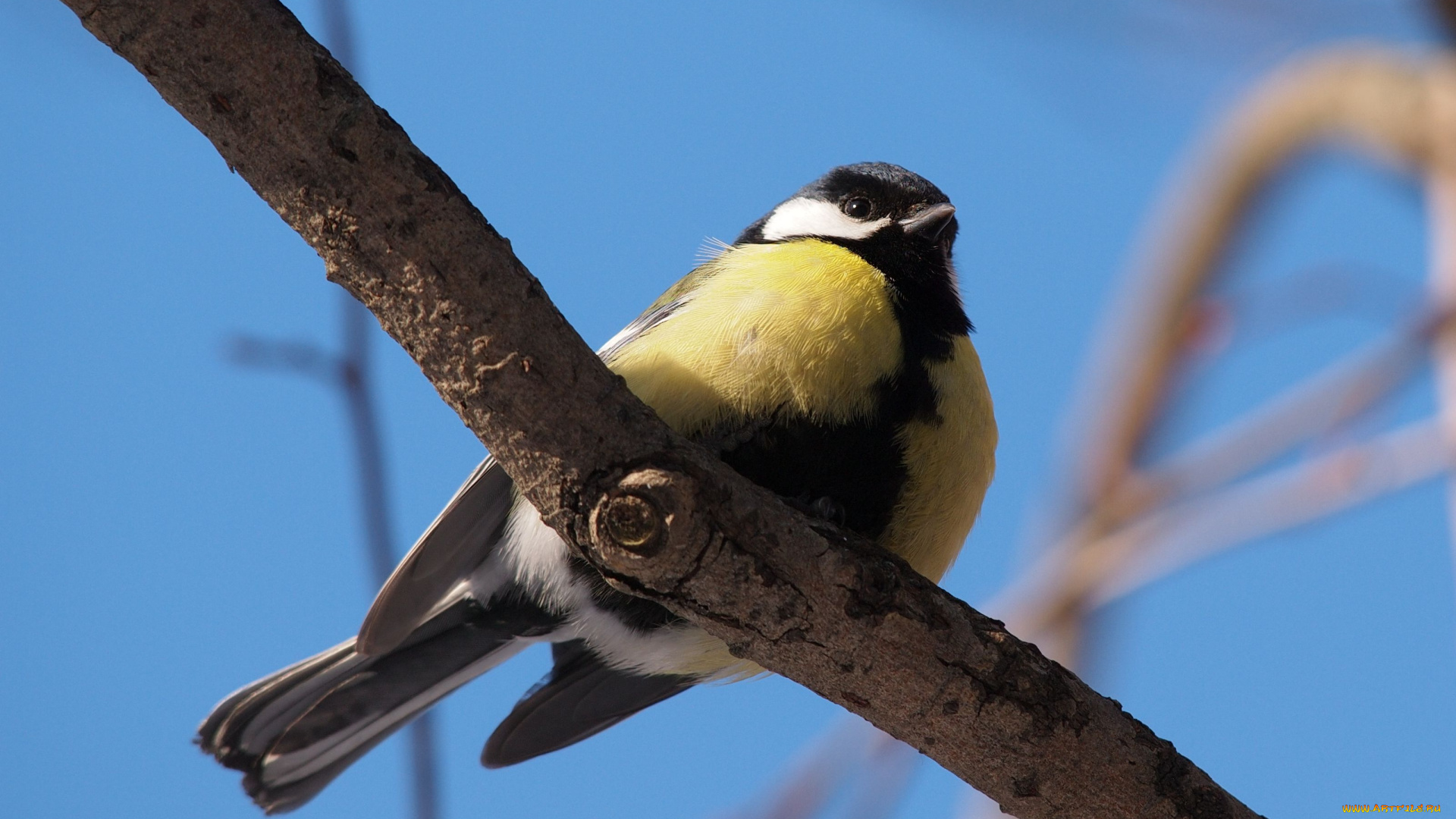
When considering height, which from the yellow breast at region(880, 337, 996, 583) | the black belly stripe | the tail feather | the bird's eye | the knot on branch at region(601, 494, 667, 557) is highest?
the bird's eye

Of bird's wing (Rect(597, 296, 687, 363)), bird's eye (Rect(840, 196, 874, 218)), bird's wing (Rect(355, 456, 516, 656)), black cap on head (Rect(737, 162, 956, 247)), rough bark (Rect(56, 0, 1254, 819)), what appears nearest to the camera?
rough bark (Rect(56, 0, 1254, 819))

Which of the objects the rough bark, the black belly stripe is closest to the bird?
the black belly stripe

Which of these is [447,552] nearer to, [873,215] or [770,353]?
[770,353]

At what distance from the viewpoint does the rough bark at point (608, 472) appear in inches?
70.2

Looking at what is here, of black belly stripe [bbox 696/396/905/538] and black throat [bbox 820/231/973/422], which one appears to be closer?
black belly stripe [bbox 696/396/905/538]

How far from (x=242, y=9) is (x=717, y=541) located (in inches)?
42.2

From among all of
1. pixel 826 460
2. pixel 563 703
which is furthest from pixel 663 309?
pixel 563 703

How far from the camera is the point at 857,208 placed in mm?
3303

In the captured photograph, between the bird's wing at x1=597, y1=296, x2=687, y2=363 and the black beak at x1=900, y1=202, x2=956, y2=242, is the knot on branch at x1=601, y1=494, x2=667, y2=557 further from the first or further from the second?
the black beak at x1=900, y1=202, x2=956, y2=242

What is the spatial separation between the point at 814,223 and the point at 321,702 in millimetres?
1819

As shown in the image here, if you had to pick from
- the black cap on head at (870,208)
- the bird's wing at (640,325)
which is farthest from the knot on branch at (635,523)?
the black cap on head at (870,208)

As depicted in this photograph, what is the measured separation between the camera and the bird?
244 centimetres

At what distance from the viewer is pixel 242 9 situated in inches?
69.5

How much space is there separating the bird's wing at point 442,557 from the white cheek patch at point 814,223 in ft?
3.46
